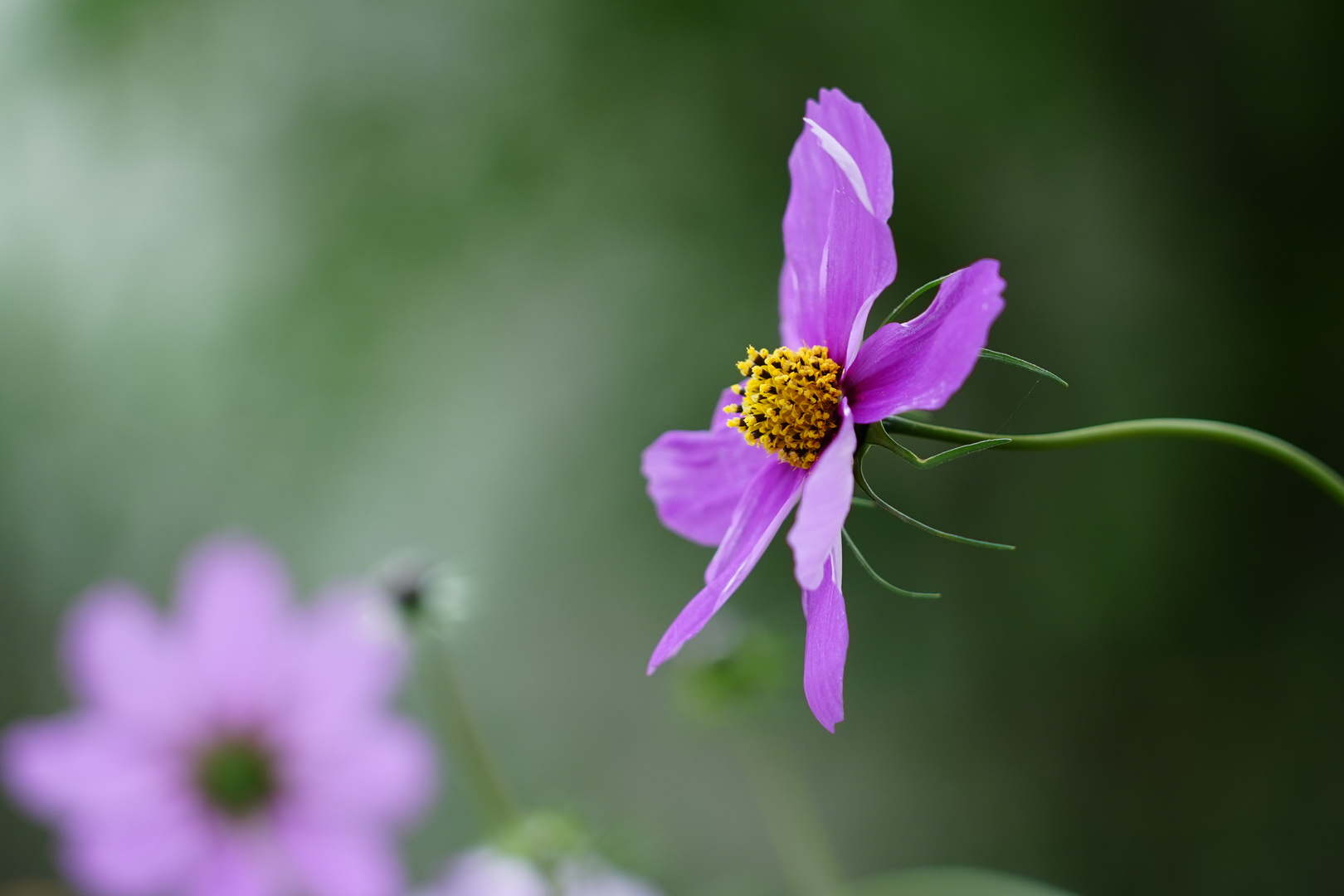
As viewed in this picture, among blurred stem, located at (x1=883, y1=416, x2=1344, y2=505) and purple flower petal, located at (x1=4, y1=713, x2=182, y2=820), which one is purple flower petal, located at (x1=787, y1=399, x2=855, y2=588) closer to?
blurred stem, located at (x1=883, y1=416, x2=1344, y2=505)

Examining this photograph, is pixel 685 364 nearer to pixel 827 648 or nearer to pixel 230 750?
pixel 230 750

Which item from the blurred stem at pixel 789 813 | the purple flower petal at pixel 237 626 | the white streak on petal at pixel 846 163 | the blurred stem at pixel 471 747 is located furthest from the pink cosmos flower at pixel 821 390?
the purple flower petal at pixel 237 626

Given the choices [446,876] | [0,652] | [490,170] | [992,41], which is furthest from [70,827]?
[992,41]

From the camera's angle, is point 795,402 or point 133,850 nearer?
point 795,402

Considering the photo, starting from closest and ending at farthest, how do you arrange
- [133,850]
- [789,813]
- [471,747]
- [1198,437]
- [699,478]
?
[1198,437], [699,478], [471,747], [133,850], [789,813]

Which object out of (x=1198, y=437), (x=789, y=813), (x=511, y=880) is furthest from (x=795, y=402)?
(x=789, y=813)

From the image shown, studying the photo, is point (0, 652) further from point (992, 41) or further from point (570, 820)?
point (992, 41)
